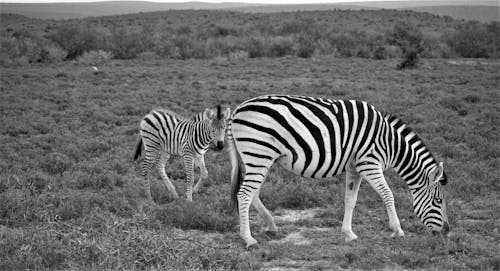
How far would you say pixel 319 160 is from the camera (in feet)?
21.9

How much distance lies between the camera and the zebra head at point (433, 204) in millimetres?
6684

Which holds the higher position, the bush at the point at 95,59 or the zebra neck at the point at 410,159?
the zebra neck at the point at 410,159

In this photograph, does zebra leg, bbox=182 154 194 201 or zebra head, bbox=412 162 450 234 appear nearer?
zebra head, bbox=412 162 450 234

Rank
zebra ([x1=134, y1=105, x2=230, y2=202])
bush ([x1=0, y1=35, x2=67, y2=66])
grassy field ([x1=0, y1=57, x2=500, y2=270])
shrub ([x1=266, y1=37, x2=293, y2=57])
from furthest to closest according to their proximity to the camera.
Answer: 1. shrub ([x1=266, y1=37, x2=293, y2=57])
2. bush ([x1=0, y1=35, x2=67, y2=66])
3. zebra ([x1=134, y1=105, x2=230, y2=202])
4. grassy field ([x1=0, y1=57, x2=500, y2=270])

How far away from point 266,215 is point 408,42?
85.1 ft

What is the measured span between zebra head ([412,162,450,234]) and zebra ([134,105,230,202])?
3435 mm

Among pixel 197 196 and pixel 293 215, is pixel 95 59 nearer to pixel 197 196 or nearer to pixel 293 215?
pixel 197 196

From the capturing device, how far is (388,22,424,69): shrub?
26.7 meters

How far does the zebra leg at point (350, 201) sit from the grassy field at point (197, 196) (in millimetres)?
172

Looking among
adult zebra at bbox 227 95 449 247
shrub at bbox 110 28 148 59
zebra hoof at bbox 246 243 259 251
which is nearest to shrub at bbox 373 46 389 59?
shrub at bbox 110 28 148 59

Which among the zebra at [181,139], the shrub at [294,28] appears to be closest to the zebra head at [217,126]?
the zebra at [181,139]

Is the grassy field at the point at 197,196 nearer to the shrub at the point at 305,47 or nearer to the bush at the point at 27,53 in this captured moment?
the bush at the point at 27,53

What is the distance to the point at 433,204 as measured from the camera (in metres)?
6.74

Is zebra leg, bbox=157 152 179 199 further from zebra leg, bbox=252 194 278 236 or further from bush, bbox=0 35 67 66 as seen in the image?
bush, bbox=0 35 67 66
